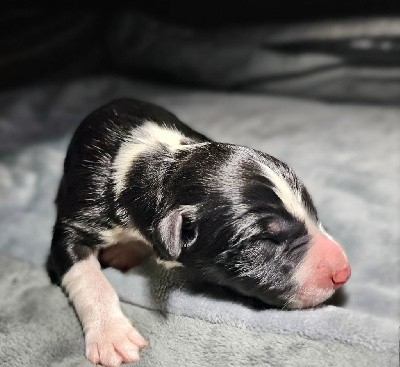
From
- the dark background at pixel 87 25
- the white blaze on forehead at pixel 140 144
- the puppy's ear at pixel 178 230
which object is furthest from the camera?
the dark background at pixel 87 25

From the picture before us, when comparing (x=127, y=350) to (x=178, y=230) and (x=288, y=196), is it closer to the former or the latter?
(x=178, y=230)

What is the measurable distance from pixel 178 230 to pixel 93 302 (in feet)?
1.34

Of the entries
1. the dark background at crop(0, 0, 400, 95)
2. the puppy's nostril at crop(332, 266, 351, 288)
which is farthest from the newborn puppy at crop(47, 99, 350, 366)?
the dark background at crop(0, 0, 400, 95)

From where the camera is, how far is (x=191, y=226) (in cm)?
193

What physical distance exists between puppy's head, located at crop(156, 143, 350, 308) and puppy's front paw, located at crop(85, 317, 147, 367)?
27cm

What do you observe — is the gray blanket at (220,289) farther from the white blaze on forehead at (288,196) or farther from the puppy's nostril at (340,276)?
the white blaze on forehead at (288,196)

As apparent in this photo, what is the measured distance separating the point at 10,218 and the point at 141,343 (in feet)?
3.49

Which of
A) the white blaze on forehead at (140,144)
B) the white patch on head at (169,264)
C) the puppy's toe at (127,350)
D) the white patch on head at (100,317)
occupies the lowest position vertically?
the puppy's toe at (127,350)

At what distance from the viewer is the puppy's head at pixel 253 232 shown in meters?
1.89

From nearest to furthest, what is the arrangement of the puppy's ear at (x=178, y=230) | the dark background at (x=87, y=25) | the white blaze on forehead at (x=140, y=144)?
the puppy's ear at (x=178, y=230)
the white blaze on forehead at (x=140, y=144)
the dark background at (x=87, y=25)

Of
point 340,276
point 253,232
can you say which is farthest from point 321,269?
point 253,232

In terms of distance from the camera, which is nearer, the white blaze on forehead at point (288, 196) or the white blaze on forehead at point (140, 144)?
the white blaze on forehead at point (288, 196)

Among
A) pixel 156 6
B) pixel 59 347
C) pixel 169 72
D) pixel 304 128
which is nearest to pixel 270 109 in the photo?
pixel 304 128

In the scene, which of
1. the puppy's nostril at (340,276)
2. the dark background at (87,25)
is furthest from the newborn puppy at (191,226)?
the dark background at (87,25)
